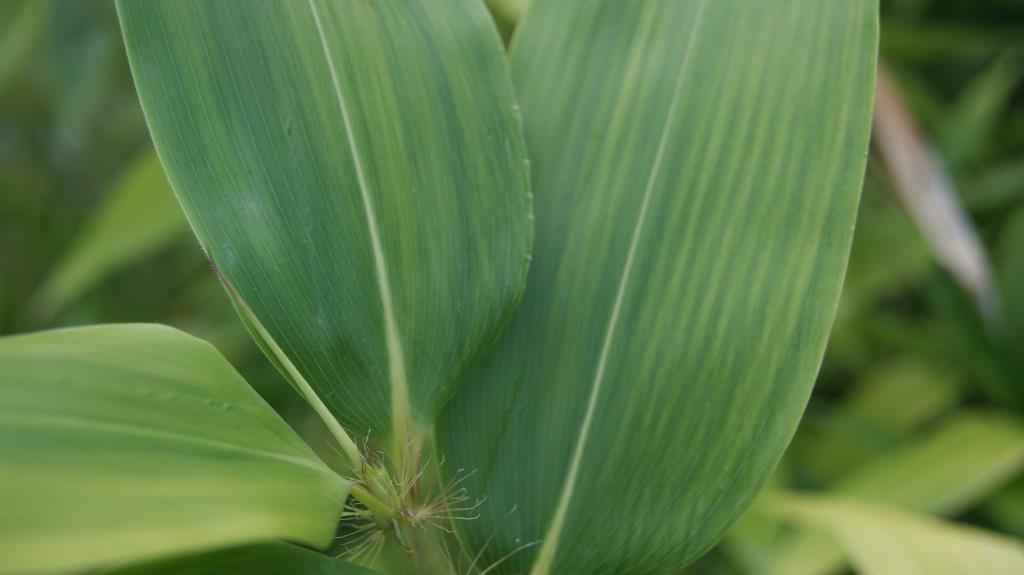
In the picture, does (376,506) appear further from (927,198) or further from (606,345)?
(927,198)

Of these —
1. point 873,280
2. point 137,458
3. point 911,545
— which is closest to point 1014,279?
point 873,280

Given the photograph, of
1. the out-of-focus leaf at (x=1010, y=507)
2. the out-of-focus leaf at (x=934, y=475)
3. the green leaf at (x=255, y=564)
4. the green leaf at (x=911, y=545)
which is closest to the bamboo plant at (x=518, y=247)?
the green leaf at (x=255, y=564)

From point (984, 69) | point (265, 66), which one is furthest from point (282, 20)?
point (984, 69)

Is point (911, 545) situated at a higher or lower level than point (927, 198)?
lower

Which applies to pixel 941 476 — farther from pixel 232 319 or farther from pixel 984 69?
pixel 232 319

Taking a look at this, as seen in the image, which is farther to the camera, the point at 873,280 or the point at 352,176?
the point at 873,280
